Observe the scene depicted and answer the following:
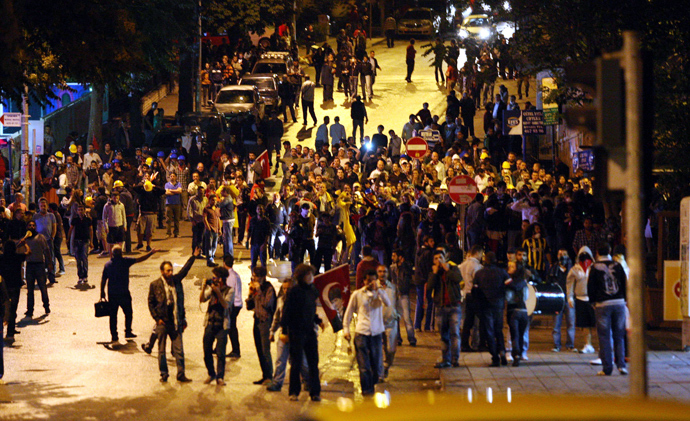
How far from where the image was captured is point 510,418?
3.63 m

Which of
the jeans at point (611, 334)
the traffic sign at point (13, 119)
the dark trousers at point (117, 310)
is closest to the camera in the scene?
the jeans at point (611, 334)

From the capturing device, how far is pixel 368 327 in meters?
12.0

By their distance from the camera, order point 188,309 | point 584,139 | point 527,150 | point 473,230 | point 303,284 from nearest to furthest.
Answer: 1. point 303,284
2. point 188,309
3. point 473,230
4. point 584,139
5. point 527,150

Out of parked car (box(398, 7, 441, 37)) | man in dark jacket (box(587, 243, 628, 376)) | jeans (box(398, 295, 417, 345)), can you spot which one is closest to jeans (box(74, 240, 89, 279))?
jeans (box(398, 295, 417, 345))

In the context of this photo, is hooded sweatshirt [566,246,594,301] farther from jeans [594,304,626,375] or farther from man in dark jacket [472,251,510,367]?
jeans [594,304,626,375]

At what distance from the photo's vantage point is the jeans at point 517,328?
13555 millimetres

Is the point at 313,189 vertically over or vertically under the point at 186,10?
under

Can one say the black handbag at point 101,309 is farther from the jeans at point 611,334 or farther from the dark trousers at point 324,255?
the jeans at point 611,334

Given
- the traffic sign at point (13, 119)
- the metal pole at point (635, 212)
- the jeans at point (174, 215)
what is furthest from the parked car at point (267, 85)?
the metal pole at point (635, 212)

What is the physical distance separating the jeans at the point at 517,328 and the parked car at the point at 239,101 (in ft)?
82.5

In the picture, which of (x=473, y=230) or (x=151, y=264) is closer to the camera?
(x=473, y=230)

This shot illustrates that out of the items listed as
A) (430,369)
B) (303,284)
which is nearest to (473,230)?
(430,369)

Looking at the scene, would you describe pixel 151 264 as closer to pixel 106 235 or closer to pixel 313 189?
pixel 106 235

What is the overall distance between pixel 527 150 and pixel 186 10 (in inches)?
548
